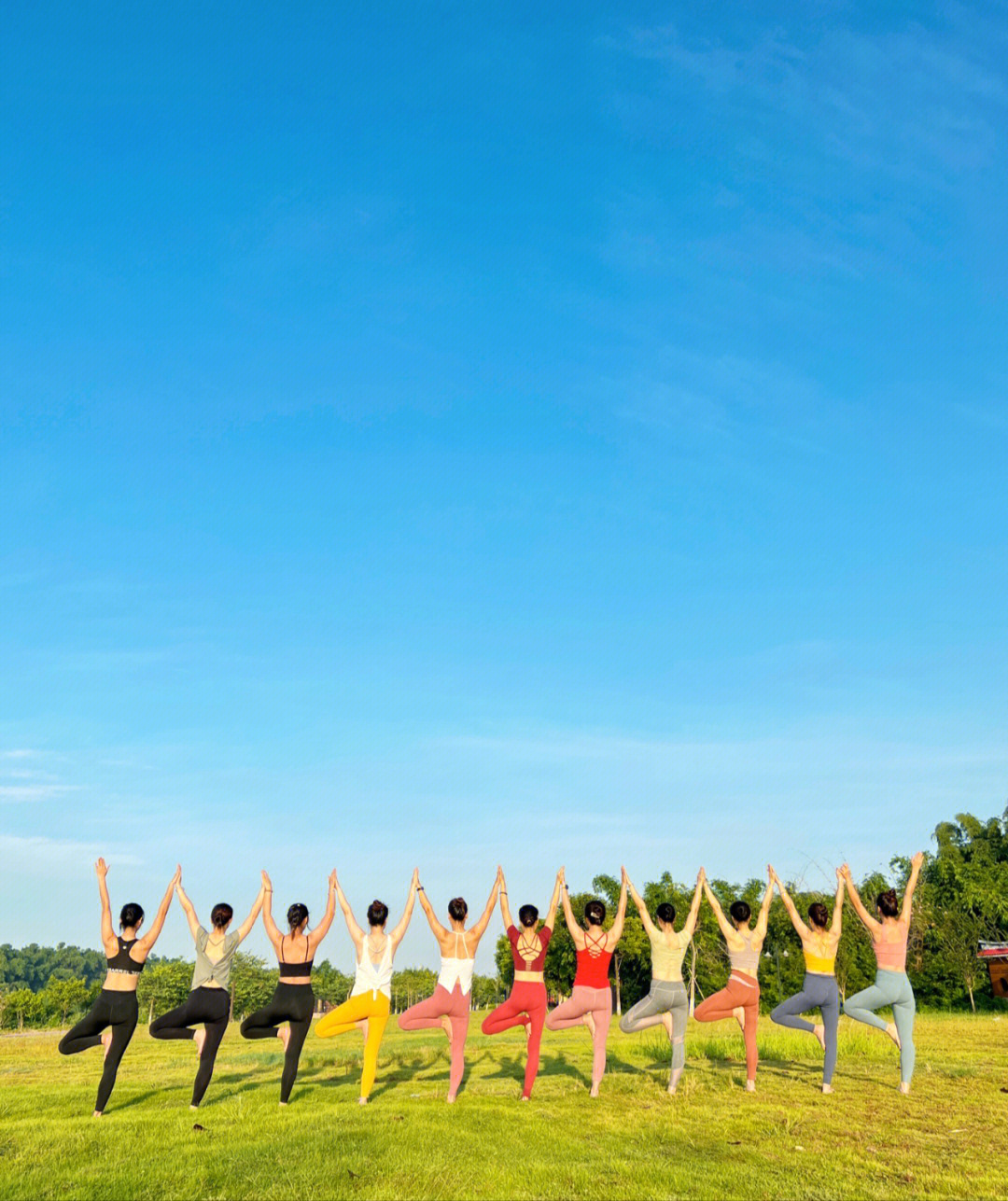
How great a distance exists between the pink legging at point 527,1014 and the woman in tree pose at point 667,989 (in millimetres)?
1310

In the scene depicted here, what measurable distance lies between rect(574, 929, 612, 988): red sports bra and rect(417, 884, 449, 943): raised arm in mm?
2176

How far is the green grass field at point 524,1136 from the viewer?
8.70m

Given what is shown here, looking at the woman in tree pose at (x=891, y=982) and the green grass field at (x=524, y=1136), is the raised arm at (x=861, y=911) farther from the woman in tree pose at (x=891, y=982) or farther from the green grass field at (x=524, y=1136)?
the green grass field at (x=524, y=1136)

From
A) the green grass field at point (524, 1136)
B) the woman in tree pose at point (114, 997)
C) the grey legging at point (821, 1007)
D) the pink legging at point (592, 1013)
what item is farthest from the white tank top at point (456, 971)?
the grey legging at point (821, 1007)

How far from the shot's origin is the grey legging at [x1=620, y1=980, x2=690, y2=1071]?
13.6 metres

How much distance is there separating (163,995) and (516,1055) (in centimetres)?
7401

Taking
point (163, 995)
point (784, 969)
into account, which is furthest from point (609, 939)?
point (163, 995)

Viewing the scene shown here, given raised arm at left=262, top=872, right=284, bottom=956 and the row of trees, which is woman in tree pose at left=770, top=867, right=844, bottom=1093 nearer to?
raised arm at left=262, top=872, right=284, bottom=956

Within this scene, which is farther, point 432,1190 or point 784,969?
point 784,969

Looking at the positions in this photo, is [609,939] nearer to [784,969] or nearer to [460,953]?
[460,953]

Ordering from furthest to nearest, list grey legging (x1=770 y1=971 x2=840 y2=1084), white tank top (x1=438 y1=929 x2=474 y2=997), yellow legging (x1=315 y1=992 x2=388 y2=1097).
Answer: grey legging (x1=770 y1=971 x2=840 y2=1084) → white tank top (x1=438 y1=929 x2=474 y2=997) → yellow legging (x1=315 y1=992 x2=388 y2=1097)

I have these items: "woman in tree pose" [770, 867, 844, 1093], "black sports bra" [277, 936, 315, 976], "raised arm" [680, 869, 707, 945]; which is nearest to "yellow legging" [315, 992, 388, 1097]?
"black sports bra" [277, 936, 315, 976]

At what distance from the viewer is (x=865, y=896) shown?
57688 millimetres

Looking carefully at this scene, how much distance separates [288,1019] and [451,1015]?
242 centimetres
